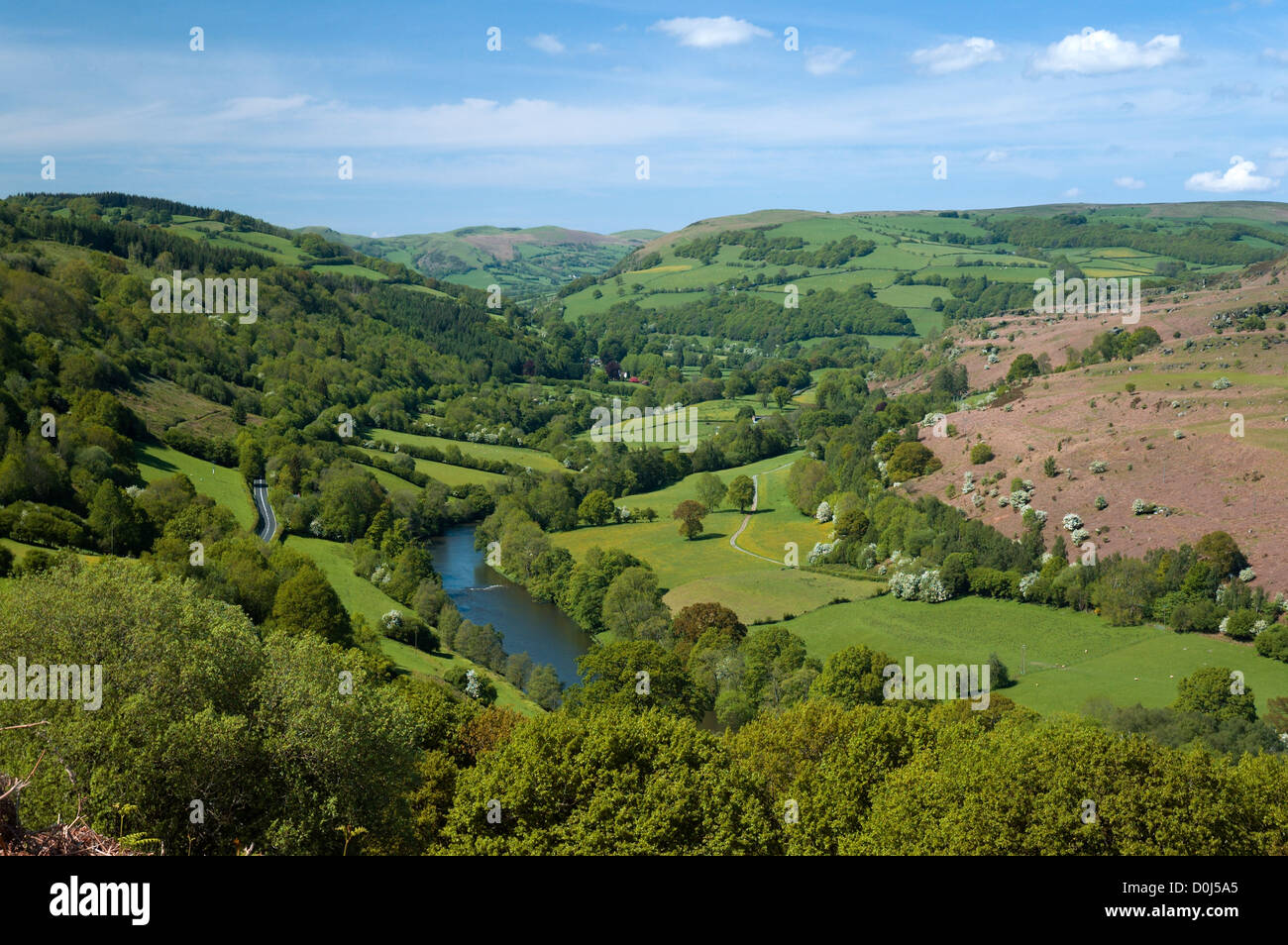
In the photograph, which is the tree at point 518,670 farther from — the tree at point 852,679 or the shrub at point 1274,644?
the shrub at point 1274,644

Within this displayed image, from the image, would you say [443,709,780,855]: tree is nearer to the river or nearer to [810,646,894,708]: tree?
[810,646,894,708]: tree

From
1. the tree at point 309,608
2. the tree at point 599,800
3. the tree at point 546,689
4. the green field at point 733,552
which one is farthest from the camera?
the green field at point 733,552

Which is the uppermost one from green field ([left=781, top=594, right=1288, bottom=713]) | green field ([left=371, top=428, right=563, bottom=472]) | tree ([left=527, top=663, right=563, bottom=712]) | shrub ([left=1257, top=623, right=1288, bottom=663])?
green field ([left=371, top=428, right=563, bottom=472])

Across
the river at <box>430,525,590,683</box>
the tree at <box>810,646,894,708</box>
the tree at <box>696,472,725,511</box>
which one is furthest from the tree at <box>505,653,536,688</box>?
the tree at <box>696,472,725,511</box>

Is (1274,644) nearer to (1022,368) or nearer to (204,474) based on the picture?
(1022,368)

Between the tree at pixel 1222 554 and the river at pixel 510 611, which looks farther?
the river at pixel 510 611

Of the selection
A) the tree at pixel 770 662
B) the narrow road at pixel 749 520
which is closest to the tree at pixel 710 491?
the narrow road at pixel 749 520
